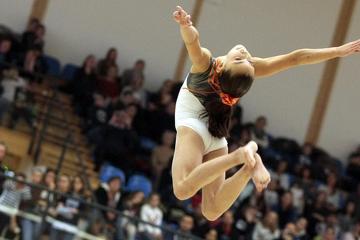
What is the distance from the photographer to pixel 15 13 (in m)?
13.1

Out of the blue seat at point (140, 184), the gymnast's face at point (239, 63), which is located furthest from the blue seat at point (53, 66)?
the gymnast's face at point (239, 63)

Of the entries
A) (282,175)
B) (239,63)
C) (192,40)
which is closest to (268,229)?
(282,175)

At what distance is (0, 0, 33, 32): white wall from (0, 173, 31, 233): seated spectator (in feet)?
17.0

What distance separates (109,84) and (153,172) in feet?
5.76

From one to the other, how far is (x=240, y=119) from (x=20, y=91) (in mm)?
4400

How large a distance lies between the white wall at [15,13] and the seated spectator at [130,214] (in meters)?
4.26

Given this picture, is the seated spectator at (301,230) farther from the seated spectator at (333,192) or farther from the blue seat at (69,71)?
the blue seat at (69,71)

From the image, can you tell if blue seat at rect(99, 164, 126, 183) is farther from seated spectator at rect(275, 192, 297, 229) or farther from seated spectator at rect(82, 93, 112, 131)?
seated spectator at rect(275, 192, 297, 229)

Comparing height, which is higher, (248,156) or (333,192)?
(248,156)

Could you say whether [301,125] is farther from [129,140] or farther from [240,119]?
[129,140]

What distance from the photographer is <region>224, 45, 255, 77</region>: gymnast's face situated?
15.8 feet

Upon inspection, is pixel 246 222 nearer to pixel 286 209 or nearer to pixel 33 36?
pixel 286 209

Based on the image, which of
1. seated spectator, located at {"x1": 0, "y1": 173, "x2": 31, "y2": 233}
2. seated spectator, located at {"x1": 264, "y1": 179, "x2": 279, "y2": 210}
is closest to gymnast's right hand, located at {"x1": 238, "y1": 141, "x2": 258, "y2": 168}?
seated spectator, located at {"x1": 0, "y1": 173, "x2": 31, "y2": 233}

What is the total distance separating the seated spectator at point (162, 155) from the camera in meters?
11.9
